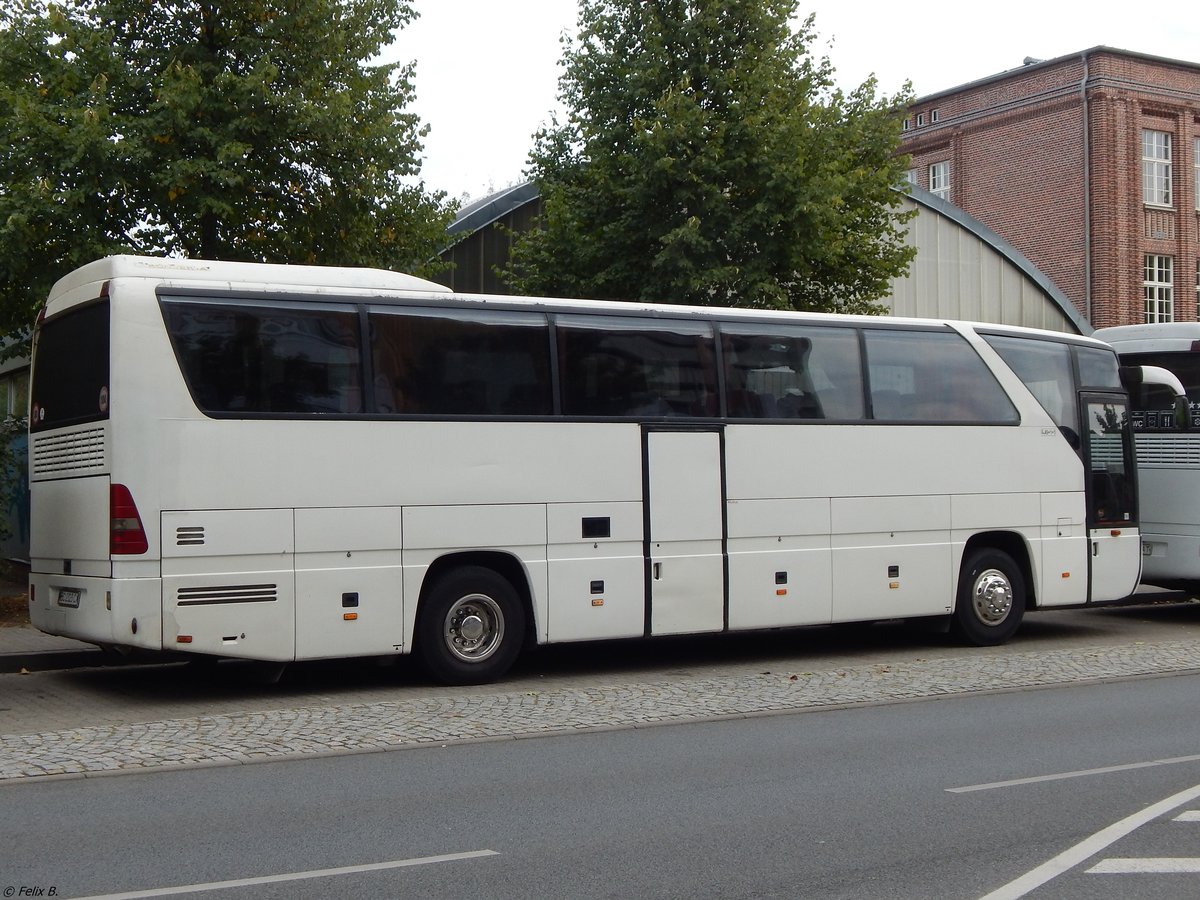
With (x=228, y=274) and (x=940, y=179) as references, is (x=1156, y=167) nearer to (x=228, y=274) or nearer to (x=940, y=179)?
(x=940, y=179)

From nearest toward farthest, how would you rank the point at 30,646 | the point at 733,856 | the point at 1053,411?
1. the point at 733,856
2. the point at 30,646
3. the point at 1053,411

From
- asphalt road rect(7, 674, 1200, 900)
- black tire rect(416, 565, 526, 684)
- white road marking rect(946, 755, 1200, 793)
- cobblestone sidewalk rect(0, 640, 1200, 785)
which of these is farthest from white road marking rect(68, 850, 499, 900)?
black tire rect(416, 565, 526, 684)

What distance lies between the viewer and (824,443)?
1457 cm

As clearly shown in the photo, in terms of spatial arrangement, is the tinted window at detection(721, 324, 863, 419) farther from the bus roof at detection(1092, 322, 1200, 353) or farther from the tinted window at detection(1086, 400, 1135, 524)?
the bus roof at detection(1092, 322, 1200, 353)

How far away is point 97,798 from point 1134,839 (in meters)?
5.45

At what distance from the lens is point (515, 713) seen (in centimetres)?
→ 1115

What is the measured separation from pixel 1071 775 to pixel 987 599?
7.24 meters

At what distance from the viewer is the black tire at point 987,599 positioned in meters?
15.7

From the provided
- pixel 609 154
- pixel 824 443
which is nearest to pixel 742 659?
pixel 824 443

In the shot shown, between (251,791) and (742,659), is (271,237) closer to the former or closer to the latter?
(742,659)

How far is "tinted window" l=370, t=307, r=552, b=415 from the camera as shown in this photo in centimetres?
1243

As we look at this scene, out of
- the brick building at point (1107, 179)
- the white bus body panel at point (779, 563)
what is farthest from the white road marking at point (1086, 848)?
the brick building at point (1107, 179)

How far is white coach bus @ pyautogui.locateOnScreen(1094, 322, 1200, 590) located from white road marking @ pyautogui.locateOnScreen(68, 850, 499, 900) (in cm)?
1366

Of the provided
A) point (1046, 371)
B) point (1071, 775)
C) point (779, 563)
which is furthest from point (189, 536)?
point (1046, 371)
